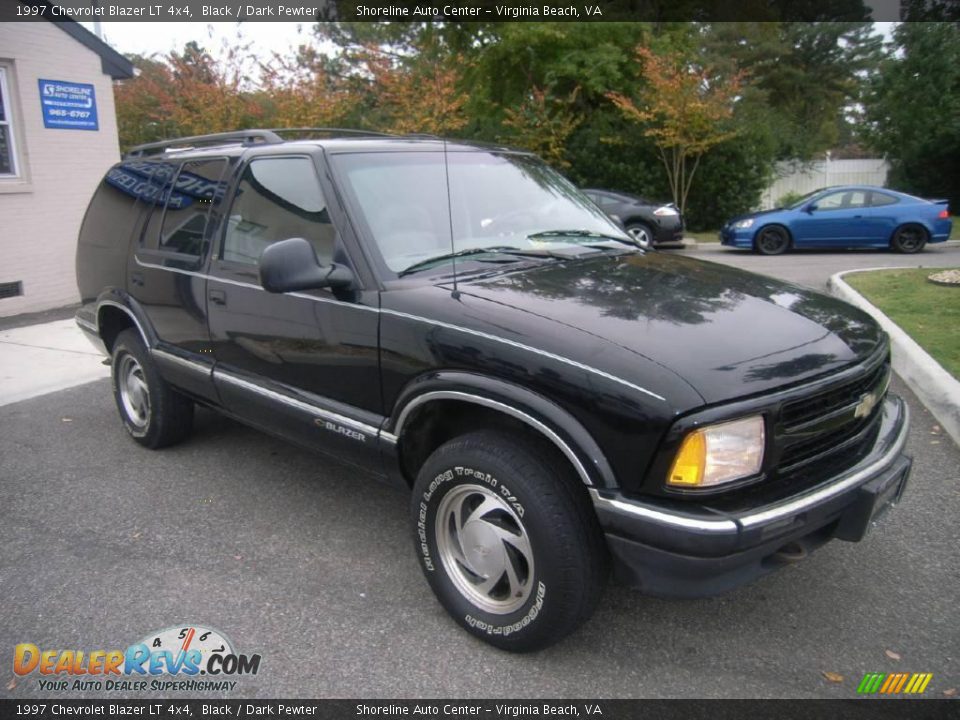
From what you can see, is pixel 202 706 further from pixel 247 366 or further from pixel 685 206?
pixel 685 206

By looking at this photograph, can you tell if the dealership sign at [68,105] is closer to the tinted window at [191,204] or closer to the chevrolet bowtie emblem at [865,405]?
the tinted window at [191,204]

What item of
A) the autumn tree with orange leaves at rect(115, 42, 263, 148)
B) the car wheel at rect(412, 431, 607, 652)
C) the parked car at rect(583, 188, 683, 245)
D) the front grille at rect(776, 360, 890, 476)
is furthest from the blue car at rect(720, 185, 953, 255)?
the car wheel at rect(412, 431, 607, 652)

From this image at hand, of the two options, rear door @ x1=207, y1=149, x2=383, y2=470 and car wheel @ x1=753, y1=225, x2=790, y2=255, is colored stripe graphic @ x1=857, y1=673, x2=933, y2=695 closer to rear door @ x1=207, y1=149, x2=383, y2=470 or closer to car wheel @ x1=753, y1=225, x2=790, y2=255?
rear door @ x1=207, y1=149, x2=383, y2=470

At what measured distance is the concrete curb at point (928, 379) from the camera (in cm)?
480

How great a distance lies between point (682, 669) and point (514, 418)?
1082 millimetres

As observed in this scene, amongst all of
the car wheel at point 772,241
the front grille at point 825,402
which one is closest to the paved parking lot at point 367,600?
the front grille at point 825,402

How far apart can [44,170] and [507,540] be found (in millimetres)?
9532

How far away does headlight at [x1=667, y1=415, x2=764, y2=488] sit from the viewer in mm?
2291

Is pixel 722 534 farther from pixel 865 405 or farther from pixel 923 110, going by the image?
pixel 923 110

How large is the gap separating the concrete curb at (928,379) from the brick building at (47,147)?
9.65 m

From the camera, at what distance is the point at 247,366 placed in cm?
379

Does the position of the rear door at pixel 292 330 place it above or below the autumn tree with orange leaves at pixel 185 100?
below

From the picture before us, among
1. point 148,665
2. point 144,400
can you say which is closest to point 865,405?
point 148,665

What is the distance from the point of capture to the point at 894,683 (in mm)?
2611
